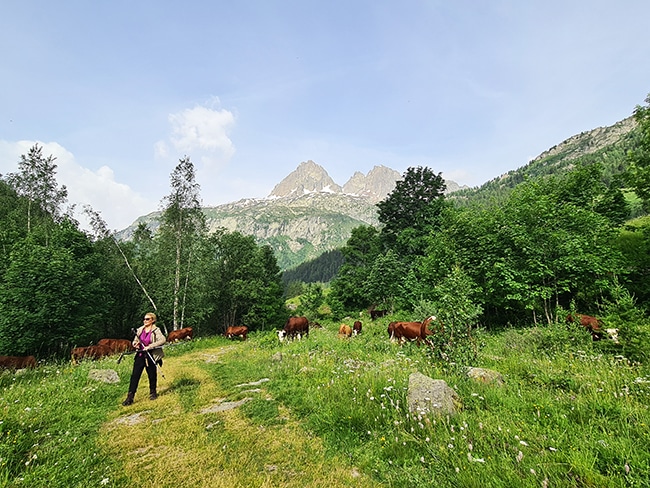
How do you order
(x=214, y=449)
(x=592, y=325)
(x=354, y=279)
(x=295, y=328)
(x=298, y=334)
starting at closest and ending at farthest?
(x=214, y=449), (x=592, y=325), (x=298, y=334), (x=295, y=328), (x=354, y=279)

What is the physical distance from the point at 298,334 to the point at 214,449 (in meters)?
13.7

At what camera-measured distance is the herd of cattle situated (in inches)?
488

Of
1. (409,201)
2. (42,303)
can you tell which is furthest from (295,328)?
(409,201)

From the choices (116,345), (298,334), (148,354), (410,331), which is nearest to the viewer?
(148,354)

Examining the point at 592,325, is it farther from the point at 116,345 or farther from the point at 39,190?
the point at 39,190

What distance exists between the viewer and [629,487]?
120 inches

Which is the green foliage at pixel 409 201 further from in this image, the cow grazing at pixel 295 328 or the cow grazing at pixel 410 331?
the cow grazing at pixel 410 331

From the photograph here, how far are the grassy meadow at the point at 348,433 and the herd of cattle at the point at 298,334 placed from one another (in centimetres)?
345

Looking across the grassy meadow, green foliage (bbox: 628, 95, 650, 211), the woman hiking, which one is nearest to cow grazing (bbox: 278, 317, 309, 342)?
the grassy meadow

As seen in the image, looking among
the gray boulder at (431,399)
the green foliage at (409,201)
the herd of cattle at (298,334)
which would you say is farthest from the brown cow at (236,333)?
the gray boulder at (431,399)

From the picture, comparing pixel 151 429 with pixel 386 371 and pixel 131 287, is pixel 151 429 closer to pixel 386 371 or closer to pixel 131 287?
pixel 386 371

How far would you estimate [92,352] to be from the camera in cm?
2023

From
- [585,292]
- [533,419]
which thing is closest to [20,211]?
[533,419]

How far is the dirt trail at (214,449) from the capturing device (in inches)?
166
